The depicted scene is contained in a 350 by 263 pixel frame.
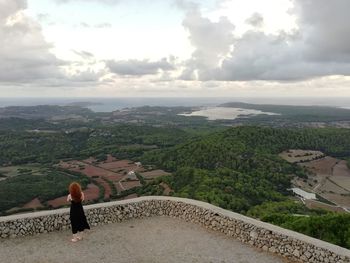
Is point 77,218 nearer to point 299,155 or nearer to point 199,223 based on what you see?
point 199,223

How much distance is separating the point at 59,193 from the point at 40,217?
6306cm

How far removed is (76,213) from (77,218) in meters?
0.18

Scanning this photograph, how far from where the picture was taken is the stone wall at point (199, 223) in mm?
11430

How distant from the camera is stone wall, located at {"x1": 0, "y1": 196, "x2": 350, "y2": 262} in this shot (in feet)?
37.5

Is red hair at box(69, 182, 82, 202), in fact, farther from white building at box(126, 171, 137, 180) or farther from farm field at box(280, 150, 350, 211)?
white building at box(126, 171, 137, 180)

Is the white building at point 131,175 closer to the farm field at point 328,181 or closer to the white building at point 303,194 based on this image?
the white building at point 303,194

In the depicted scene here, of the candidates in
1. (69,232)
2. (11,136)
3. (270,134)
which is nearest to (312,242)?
(69,232)

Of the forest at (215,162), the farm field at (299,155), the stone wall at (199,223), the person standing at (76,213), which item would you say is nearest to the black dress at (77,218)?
the person standing at (76,213)

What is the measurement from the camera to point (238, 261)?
11.5 metres

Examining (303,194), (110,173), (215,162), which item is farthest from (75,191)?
(110,173)

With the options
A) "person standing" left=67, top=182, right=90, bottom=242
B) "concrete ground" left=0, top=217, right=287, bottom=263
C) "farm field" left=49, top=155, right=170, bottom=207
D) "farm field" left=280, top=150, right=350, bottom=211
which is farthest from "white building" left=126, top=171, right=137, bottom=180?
"person standing" left=67, top=182, right=90, bottom=242

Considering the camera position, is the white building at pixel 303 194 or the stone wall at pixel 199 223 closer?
the stone wall at pixel 199 223

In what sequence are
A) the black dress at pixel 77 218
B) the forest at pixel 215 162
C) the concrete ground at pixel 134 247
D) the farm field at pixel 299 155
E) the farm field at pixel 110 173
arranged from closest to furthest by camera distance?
the concrete ground at pixel 134 247 < the black dress at pixel 77 218 < the forest at pixel 215 162 < the farm field at pixel 110 173 < the farm field at pixel 299 155

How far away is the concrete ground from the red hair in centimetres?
150
